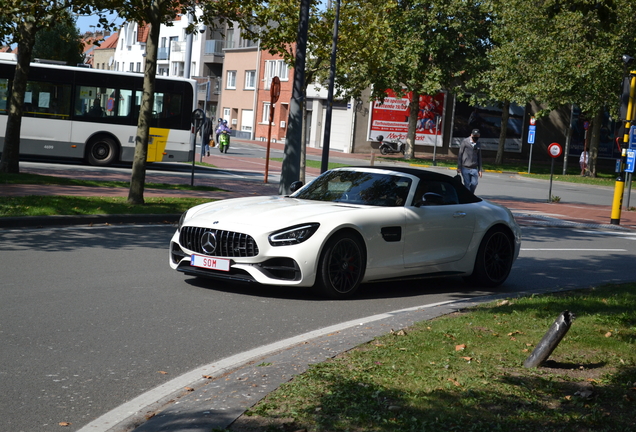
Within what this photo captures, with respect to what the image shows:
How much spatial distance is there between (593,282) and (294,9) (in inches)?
542

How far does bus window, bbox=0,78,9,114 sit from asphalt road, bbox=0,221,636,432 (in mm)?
14562

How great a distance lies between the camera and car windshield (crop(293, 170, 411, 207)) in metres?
9.27

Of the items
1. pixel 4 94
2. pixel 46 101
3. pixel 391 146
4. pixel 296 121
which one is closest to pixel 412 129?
pixel 391 146

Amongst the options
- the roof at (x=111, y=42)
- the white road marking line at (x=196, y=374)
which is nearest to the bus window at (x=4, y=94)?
the white road marking line at (x=196, y=374)

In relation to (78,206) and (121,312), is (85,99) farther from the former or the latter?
(121,312)

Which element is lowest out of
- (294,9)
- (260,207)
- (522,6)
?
(260,207)

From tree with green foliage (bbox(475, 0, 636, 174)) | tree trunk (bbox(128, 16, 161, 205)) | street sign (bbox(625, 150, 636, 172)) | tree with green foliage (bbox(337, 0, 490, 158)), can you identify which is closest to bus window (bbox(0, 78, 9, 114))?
tree trunk (bbox(128, 16, 161, 205))

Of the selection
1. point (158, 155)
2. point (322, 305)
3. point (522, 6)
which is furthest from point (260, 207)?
point (522, 6)

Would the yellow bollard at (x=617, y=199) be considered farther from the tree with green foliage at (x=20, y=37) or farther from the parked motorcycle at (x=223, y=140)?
the parked motorcycle at (x=223, y=140)

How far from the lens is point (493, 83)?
1841 inches

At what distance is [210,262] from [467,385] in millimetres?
3931

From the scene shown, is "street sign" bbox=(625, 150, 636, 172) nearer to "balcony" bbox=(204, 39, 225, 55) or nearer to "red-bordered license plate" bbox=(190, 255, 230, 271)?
"red-bordered license plate" bbox=(190, 255, 230, 271)

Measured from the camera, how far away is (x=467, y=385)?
508cm

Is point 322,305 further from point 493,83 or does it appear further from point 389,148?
point 389,148
